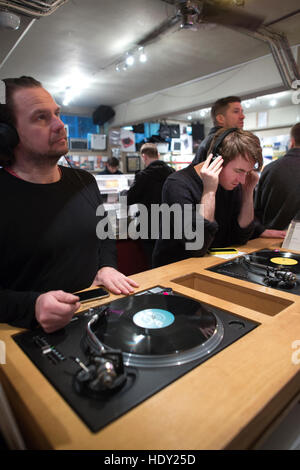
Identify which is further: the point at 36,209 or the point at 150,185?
the point at 150,185

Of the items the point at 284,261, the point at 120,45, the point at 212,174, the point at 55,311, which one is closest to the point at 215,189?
the point at 212,174

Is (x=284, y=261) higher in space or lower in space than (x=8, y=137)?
lower

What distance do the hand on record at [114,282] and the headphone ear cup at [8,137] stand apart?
0.52 metres

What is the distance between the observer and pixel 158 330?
67 centimetres

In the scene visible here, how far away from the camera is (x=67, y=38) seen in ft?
11.0

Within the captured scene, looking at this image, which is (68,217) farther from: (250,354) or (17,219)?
(250,354)

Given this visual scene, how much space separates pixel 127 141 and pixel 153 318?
7.52m

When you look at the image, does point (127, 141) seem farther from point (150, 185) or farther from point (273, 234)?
point (273, 234)

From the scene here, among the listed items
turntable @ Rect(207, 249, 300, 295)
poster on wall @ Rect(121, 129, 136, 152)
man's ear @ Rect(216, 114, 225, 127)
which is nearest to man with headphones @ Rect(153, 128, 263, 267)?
turntable @ Rect(207, 249, 300, 295)

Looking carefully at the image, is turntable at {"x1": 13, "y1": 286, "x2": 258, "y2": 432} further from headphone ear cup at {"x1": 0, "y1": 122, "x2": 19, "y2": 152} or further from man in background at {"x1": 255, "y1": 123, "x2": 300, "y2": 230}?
man in background at {"x1": 255, "y1": 123, "x2": 300, "y2": 230}

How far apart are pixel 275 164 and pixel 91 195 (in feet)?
5.74

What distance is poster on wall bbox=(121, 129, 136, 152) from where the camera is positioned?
7.68 metres

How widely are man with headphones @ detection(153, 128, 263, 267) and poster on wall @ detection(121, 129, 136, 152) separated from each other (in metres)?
6.48
